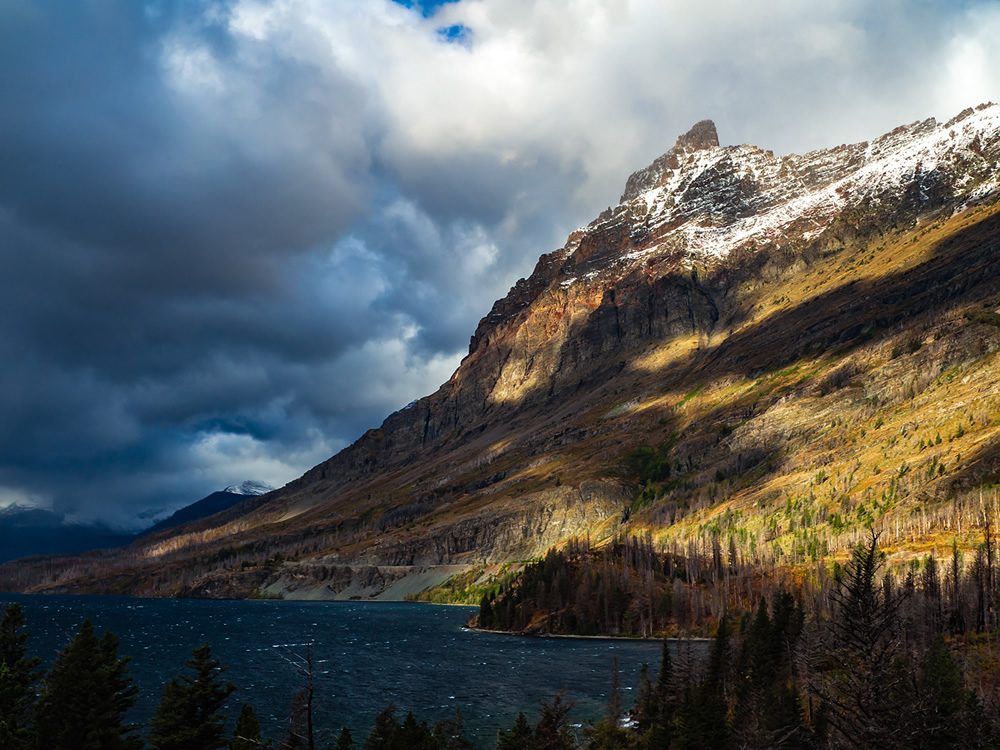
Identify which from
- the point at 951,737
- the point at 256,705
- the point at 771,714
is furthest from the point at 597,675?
the point at 951,737

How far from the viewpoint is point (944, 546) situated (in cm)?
17088

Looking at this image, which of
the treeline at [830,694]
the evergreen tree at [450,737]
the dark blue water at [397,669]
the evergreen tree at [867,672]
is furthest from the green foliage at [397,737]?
the evergreen tree at [867,672]

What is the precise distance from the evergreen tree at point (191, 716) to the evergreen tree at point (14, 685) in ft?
25.5

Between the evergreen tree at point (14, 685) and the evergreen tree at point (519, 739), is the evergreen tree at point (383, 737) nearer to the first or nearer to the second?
the evergreen tree at point (519, 739)

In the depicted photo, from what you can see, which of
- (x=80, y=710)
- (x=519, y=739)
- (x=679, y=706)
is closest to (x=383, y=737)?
(x=519, y=739)

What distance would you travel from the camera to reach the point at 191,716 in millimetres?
→ 49594

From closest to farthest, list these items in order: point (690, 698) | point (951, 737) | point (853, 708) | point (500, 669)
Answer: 1. point (853, 708)
2. point (951, 737)
3. point (690, 698)
4. point (500, 669)

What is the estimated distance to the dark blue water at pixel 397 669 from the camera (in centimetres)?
9206

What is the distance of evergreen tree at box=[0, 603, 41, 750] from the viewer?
48625 millimetres

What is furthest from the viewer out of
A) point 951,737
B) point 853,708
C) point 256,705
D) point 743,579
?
point 743,579

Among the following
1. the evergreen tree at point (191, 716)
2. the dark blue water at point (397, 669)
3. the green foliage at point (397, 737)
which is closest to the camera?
the evergreen tree at point (191, 716)

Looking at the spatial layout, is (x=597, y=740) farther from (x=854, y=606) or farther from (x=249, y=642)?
(x=249, y=642)

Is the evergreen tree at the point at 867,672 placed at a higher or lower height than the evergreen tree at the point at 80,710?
higher

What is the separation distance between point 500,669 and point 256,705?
4513 centimetres
